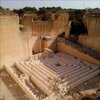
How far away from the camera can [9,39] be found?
34.6 ft

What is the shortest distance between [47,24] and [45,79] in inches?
428

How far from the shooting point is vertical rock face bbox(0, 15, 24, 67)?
10219mm

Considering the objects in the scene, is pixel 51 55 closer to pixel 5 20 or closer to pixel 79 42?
pixel 79 42

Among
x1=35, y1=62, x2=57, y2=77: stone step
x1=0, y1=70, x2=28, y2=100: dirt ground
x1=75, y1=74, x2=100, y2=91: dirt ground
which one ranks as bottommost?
x1=0, y1=70, x2=28, y2=100: dirt ground

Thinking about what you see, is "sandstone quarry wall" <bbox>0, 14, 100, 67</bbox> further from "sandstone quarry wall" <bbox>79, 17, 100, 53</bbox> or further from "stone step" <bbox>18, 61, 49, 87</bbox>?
"stone step" <bbox>18, 61, 49, 87</bbox>

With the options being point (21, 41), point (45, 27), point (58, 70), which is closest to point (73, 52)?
point (58, 70)

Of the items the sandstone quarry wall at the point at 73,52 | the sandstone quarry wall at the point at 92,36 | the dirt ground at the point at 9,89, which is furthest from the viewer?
the sandstone quarry wall at the point at 92,36

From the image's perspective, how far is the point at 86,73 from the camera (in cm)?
952

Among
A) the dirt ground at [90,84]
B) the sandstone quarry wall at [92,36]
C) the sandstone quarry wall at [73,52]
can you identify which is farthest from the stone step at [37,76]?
the sandstone quarry wall at [92,36]

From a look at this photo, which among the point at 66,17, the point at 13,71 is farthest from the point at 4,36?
the point at 66,17

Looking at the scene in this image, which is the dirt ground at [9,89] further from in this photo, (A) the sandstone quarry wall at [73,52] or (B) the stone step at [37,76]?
(A) the sandstone quarry wall at [73,52]

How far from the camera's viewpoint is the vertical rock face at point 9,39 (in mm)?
10219

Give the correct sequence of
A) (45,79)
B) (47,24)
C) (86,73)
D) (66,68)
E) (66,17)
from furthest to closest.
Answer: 1. (66,17)
2. (47,24)
3. (66,68)
4. (86,73)
5. (45,79)

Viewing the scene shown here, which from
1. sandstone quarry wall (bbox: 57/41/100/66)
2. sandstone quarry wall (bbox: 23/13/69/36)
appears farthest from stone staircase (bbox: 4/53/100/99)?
sandstone quarry wall (bbox: 23/13/69/36)
